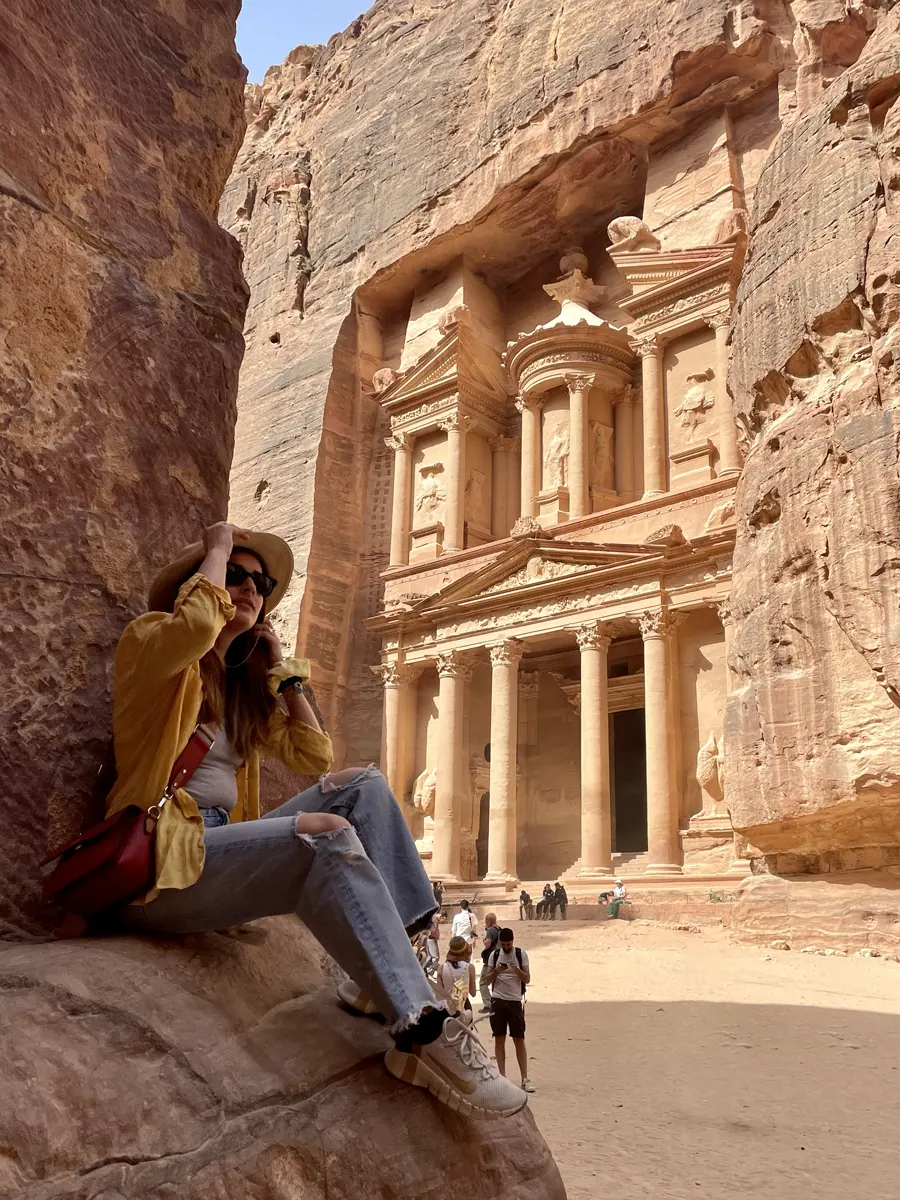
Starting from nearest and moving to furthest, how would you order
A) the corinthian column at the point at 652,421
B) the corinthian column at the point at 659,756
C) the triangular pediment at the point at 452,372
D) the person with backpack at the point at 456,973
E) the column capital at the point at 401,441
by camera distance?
the person with backpack at the point at 456,973
the corinthian column at the point at 659,756
the corinthian column at the point at 652,421
the triangular pediment at the point at 452,372
the column capital at the point at 401,441

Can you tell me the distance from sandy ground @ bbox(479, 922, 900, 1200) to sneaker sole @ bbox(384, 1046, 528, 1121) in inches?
99.7

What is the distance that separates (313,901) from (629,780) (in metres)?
24.5

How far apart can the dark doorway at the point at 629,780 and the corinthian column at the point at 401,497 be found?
8.02 m

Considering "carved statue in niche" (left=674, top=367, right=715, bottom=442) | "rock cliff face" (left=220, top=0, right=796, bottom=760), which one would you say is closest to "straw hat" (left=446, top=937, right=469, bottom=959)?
"carved statue in niche" (left=674, top=367, right=715, bottom=442)

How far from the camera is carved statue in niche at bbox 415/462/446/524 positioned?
29.2m

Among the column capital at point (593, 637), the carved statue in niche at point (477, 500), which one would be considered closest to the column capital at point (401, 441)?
the carved statue in niche at point (477, 500)

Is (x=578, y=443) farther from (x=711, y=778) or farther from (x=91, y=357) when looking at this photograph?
(x=91, y=357)

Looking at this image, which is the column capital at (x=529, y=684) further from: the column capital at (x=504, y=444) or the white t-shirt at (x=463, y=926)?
the white t-shirt at (x=463, y=926)

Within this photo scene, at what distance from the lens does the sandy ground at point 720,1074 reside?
4555mm

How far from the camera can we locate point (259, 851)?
2.21m

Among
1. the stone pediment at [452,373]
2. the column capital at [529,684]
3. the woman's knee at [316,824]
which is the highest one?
the stone pediment at [452,373]

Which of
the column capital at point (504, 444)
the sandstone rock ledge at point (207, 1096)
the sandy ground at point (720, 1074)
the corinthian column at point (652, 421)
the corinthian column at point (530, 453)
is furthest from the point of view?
the column capital at point (504, 444)

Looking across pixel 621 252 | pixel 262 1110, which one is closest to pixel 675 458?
pixel 621 252

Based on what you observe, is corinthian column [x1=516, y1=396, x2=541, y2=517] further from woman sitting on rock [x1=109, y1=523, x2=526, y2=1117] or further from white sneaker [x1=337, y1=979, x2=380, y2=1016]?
white sneaker [x1=337, y1=979, x2=380, y2=1016]
